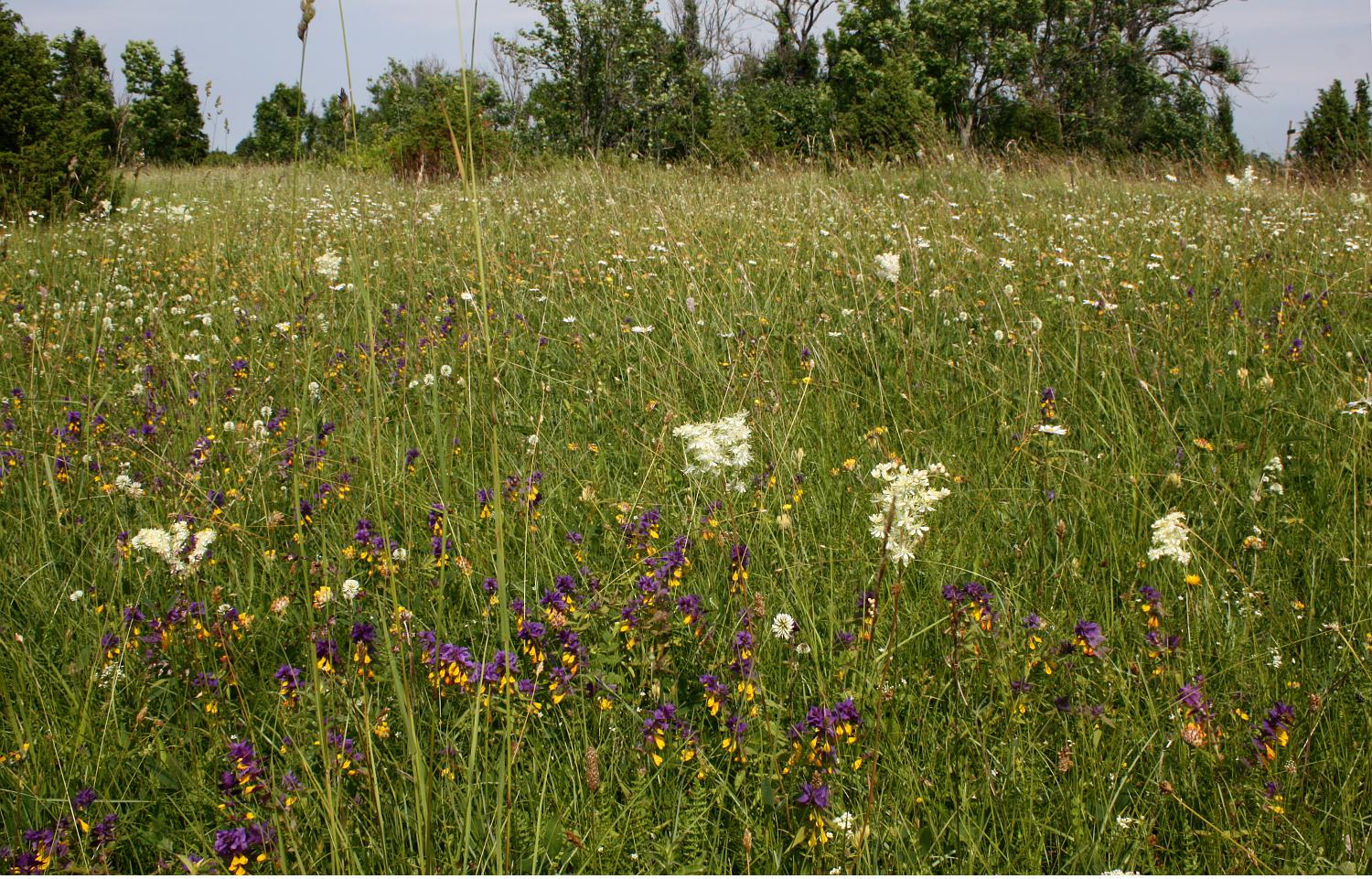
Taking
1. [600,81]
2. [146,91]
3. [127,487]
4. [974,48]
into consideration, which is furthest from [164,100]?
[974,48]

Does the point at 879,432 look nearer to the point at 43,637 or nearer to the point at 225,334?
the point at 43,637

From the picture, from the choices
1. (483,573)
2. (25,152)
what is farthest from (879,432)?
(25,152)

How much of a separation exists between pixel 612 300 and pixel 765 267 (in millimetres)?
998

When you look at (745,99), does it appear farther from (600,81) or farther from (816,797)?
(816,797)

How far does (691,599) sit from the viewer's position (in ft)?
5.32

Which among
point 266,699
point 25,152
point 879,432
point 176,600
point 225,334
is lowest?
point 266,699

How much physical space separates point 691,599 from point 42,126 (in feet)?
29.0

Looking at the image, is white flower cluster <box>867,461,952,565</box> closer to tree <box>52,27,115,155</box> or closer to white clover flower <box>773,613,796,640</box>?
white clover flower <box>773,613,796,640</box>

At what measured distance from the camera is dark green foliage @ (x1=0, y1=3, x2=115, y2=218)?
7059 millimetres

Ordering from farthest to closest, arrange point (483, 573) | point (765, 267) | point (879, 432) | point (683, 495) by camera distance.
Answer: point (765, 267)
point (879, 432)
point (683, 495)
point (483, 573)

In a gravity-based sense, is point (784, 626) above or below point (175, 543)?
below

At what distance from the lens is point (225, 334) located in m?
3.83

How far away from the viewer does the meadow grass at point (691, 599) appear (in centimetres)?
133

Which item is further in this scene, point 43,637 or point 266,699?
point 43,637
